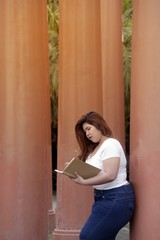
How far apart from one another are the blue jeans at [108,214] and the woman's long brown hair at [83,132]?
54 cm

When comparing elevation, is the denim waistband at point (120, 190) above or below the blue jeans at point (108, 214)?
above

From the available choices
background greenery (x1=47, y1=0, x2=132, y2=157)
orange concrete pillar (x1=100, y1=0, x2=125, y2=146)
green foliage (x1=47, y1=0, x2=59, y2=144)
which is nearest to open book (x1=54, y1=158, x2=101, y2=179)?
orange concrete pillar (x1=100, y1=0, x2=125, y2=146)

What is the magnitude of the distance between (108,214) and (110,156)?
627 mm

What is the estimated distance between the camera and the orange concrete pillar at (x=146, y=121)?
6.50 meters

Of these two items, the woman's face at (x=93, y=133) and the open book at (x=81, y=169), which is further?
the woman's face at (x=93, y=133)

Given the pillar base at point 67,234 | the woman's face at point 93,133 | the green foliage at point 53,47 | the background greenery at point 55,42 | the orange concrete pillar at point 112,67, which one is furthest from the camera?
the green foliage at point 53,47

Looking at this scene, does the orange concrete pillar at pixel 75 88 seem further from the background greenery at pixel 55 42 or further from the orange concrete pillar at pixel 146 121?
the background greenery at pixel 55 42

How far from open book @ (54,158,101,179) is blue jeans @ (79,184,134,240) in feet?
0.97

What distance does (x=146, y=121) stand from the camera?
262 inches

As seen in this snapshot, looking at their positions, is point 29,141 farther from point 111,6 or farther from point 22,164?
point 111,6

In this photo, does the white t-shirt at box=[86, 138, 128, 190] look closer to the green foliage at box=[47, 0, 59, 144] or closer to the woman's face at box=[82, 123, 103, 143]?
the woman's face at box=[82, 123, 103, 143]

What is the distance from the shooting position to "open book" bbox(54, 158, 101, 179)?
6.24 m

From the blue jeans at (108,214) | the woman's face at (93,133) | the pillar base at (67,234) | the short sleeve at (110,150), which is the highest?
the woman's face at (93,133)

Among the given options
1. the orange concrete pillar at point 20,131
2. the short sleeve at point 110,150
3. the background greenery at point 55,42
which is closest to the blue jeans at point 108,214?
the short sleeve at point 110,150
